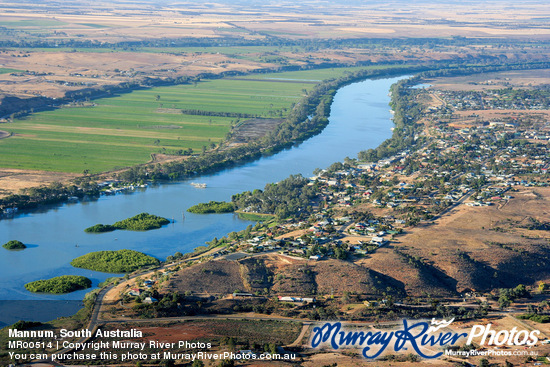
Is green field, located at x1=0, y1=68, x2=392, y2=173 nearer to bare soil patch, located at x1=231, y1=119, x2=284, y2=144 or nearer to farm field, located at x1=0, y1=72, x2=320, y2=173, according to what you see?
farm field, located at x1=0, y1=72, x2=320, y2=173

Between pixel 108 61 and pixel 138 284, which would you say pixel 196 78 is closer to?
pixel 108 61

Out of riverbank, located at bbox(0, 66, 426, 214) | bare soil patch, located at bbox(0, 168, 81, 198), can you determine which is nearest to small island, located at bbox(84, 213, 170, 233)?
riverbank, located at bbox(0, 66, 426, 214)

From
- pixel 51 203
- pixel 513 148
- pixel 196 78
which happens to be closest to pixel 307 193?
pixel 51 203

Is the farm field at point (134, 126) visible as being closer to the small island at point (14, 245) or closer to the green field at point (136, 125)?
the green field at point (136, 125)

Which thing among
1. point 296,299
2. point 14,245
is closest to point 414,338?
point 296,299

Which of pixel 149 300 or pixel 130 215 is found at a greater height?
pixel 149 300

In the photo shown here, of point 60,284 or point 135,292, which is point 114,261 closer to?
point 60,284
